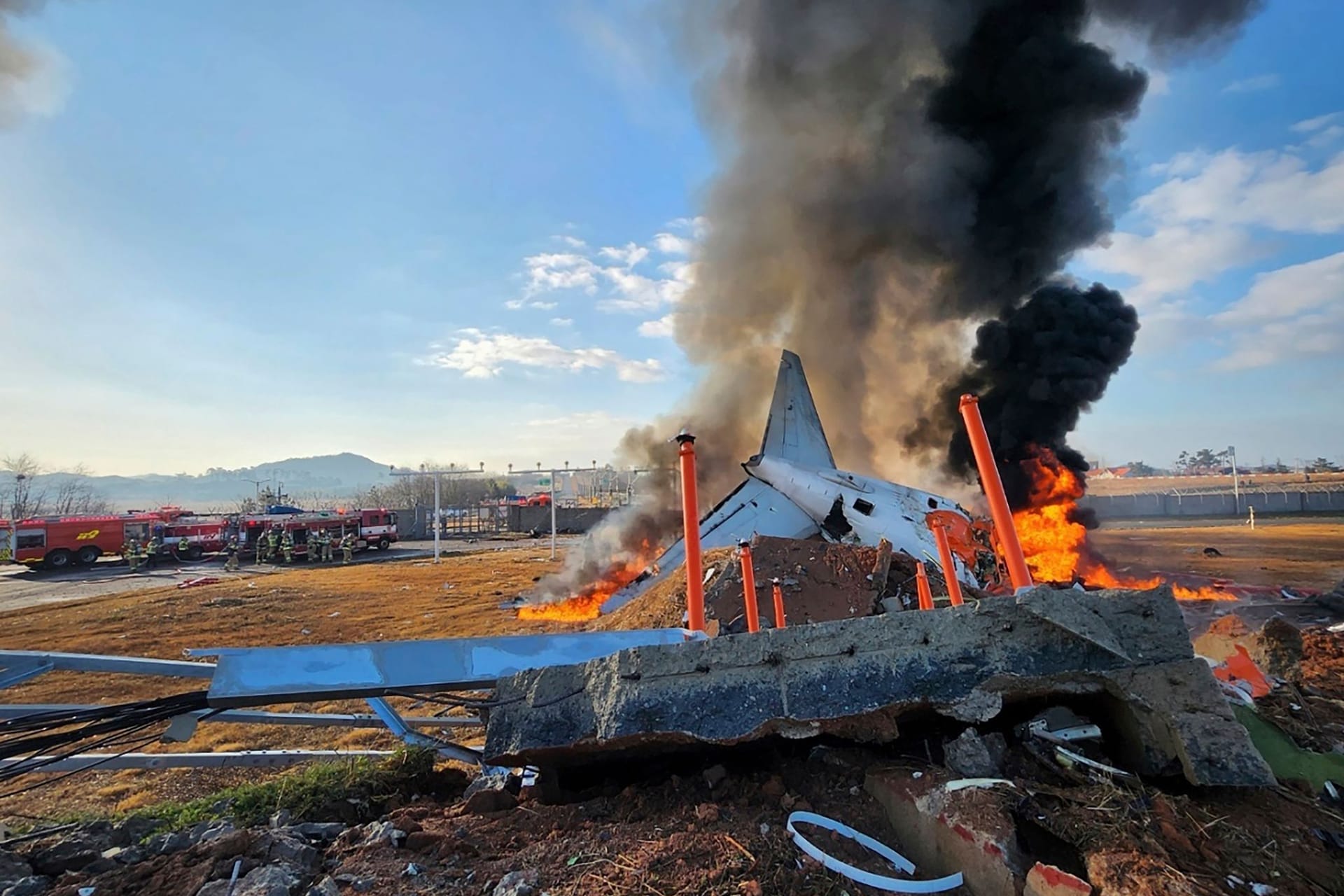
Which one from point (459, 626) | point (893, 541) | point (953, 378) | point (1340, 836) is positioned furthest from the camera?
point (953, 378)

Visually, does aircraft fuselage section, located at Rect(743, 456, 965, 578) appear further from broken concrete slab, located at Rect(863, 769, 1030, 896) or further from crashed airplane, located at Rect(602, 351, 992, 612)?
broken concrete slab, located at Rect(863, 769, 1030, 896)

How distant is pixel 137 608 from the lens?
605 inches

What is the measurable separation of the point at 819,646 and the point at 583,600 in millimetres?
11338

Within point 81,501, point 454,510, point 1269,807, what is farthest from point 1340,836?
point 81,501

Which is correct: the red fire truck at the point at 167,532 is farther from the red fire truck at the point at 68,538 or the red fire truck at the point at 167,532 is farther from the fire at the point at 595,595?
the fire at the point at 595,595

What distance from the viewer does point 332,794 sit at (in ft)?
10.4

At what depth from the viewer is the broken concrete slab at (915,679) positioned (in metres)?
2.42

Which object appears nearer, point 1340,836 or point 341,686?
point 1340,836

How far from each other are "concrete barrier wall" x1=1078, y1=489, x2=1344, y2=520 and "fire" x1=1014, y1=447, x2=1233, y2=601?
21.3 m

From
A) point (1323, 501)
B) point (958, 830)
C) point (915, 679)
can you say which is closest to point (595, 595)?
point (915, 679)

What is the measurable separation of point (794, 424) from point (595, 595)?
6.32m

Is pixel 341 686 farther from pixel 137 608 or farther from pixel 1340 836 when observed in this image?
pixel 137 608

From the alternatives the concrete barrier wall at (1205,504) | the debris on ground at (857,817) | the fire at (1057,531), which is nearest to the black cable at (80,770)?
the debris on ground at (857,817)

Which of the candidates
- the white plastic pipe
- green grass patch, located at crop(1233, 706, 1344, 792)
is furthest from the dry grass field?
green grass patch, located at crop(1233, 706, 1344, 792)
